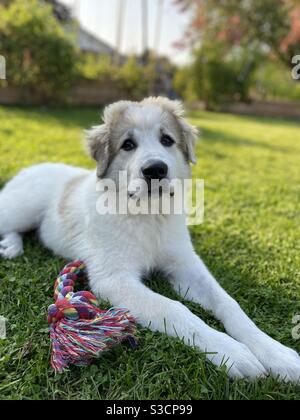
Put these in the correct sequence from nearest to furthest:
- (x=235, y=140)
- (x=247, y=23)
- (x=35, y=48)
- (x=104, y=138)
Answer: (x=104, y=138)
(x=235, y=140)
(x=35, y=48)
(x=247, y=23)

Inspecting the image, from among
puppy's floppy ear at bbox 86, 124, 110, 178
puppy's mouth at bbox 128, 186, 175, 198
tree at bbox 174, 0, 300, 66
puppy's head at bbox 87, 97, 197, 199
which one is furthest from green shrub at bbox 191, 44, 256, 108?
puppy's mouth at bbox 128, 186, 175, 198

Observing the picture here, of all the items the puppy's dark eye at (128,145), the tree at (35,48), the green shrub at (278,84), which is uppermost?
→ the green shrub at (278,84)

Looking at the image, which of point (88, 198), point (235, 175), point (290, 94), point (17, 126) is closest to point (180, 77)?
point (290, 94)

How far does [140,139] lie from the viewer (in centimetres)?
264

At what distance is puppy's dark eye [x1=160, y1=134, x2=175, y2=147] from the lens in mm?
2719

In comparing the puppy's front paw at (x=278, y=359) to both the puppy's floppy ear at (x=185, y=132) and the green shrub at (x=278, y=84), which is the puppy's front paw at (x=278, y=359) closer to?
the puppy's floppy ear at (x=185, y=132)

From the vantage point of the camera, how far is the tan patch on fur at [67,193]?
306cm

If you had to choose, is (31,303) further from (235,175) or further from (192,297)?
(235,175)

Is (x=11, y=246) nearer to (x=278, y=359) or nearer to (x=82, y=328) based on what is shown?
(x=82, y=328)

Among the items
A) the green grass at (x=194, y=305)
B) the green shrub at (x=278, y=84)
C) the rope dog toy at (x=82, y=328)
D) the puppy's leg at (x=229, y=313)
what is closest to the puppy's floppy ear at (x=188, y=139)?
the puppy's leg at (x=229, y=313)

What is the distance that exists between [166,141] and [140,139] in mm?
201

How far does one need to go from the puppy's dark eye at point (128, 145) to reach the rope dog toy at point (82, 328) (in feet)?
3.29

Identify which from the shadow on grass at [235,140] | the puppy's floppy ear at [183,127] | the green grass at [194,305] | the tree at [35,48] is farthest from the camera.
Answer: the tree at [35,48]

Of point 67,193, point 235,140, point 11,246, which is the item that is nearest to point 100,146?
point 67,193
